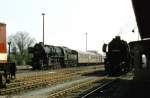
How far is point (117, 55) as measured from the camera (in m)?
36.5

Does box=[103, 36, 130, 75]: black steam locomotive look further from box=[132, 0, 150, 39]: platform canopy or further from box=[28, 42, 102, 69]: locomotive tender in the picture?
box=[28, 42, 102, 69]: locomotive tender

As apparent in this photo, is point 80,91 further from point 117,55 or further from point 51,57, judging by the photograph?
point 51,57

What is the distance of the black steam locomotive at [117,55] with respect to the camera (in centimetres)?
3616

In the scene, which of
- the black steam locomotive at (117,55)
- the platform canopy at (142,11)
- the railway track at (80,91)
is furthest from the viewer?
the black steam locomotive at (117,55)

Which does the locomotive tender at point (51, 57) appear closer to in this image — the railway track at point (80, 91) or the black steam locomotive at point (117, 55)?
the black steam locomotive at point (117, 55)

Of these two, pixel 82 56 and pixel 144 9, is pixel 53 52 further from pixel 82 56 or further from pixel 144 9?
pixel 144 9

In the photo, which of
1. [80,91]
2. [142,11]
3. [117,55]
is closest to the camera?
[142,11]

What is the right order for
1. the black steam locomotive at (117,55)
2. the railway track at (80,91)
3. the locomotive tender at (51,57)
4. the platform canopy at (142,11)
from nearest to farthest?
the platform canopy at (142,11) < the railway track at (80,91) < the black steam locomotive at (117,55) < the locomotive tender at (51,57)

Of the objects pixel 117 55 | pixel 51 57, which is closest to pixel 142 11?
pixel 117 55

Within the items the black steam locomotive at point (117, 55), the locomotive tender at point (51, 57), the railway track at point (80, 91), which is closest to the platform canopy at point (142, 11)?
the railway track at point (80, 91)

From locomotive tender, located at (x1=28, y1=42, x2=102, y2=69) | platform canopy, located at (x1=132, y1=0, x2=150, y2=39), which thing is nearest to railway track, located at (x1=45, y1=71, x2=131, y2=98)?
platform canopy, located at (x1=132, y1=0, x2=150, y2=39)

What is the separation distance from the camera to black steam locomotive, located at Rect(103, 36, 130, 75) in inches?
1423

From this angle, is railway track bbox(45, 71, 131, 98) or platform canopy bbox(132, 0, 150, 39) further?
railway track bbox(45, 71, 131, 98)

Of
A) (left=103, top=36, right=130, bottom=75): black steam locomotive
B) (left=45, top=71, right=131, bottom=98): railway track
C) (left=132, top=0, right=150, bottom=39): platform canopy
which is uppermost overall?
(left=132, top=0, right=150, bottom=39): platform canopy
